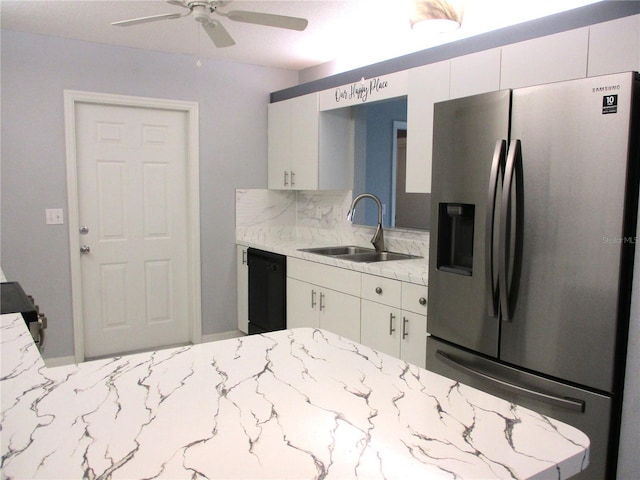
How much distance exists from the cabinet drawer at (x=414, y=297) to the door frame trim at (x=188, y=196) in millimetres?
2121

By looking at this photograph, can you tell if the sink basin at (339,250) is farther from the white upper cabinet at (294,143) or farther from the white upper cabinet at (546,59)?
the white upper cabinet at (546,59)

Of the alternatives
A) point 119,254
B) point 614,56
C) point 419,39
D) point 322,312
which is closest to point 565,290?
point 614,56

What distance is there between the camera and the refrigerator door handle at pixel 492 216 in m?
1.88

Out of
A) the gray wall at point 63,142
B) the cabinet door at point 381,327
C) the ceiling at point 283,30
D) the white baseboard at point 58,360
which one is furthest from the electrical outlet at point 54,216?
the cabinet door at point 381,327

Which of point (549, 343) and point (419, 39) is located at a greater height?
point (419, 39)

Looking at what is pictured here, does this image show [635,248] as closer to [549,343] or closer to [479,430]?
[549,343]

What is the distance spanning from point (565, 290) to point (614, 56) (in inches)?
38.7

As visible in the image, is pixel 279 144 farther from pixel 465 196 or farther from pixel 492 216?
pixel 492 216

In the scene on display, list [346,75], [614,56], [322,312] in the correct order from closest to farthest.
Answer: [614,56]
[322,312]
[346,75]

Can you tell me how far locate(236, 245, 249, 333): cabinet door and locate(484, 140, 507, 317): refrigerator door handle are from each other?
2.58 metres

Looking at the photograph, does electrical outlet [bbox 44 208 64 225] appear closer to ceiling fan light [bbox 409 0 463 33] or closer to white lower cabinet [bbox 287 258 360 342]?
white lower cabinet [bbox 287 258 360 342]

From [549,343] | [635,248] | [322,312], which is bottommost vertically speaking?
[322,312]

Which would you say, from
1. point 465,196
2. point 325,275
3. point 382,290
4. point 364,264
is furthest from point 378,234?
point 465,196

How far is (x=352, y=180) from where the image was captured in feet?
12.8
